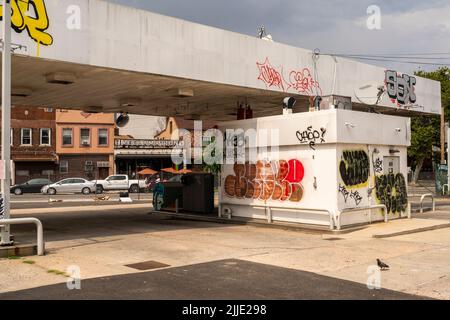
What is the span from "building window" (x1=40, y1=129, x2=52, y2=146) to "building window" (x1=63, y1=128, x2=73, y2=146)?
5.28ft

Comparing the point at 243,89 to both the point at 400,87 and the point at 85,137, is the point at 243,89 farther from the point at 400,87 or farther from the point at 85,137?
the point at 85,137

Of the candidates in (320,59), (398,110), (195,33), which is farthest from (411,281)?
(398,110)

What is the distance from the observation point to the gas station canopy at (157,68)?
1209 cm

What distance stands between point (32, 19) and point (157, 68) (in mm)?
3534

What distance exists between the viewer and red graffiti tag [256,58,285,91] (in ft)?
53.7

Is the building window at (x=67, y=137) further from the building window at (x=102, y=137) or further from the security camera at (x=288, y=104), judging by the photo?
the security camera at (x=288, y=104)

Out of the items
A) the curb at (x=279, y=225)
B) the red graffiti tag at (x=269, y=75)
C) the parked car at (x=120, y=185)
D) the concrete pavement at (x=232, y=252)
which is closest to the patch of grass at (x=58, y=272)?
the concrete pavement at (x=232, y=252)

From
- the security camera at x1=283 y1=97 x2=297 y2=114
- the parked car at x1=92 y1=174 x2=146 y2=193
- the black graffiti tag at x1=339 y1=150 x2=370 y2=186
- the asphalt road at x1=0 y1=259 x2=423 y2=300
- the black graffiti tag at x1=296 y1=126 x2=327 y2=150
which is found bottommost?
the asphalt road at x1=0 y1=259 x2=423 y2=300

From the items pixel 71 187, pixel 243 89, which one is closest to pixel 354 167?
pixel 243 89

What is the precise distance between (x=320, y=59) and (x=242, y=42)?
4037 mm

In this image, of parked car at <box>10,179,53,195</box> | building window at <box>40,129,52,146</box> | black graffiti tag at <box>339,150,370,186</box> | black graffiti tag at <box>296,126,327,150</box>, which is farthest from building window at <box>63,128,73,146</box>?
black graffiti tag at <box>339,150,370,186</box>

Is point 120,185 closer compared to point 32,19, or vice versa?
point 32,19

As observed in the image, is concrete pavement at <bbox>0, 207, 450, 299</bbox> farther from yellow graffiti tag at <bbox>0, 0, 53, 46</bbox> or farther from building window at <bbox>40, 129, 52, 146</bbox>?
building window at <bbox>40, 129, 52, 146</bbox>

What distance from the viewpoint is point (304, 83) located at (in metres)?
17.9
